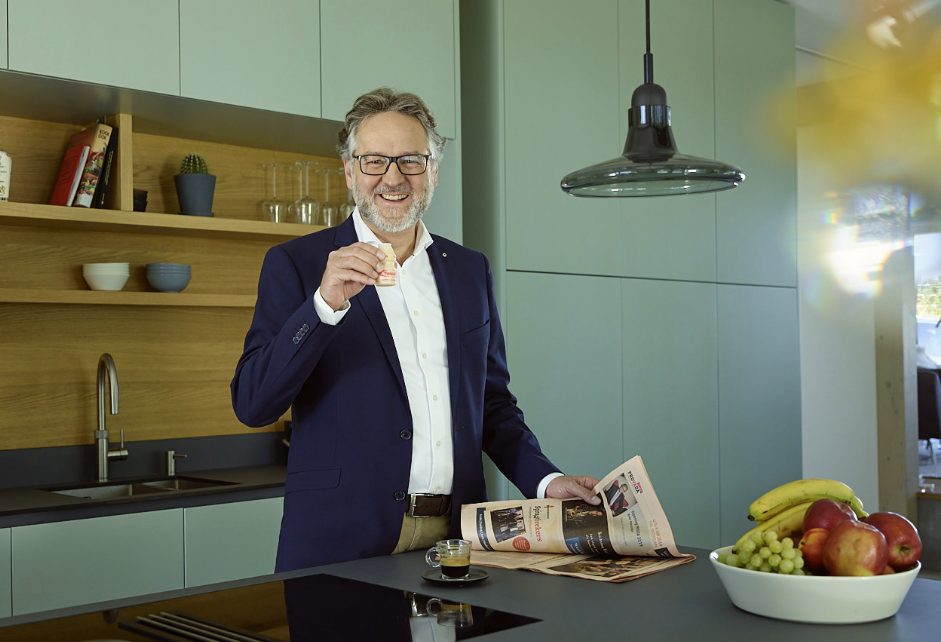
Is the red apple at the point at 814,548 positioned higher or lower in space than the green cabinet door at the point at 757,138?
lower

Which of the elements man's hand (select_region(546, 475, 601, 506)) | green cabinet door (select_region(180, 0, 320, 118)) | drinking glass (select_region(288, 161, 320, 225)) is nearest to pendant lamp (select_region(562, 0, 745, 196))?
man's hand (select_region(546, 475, 601, 506))

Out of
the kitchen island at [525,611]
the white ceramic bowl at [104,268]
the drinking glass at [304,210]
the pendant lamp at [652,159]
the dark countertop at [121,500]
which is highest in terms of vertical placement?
the drinking glass at [304,210]

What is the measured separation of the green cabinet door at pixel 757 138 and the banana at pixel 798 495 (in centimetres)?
302

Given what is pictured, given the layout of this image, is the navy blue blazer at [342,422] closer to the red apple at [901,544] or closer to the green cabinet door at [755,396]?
the red apple at [901,544]

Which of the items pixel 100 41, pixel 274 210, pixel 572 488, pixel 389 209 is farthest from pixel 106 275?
pixel 572 488

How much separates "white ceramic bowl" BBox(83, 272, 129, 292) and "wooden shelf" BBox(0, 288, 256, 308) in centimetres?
6

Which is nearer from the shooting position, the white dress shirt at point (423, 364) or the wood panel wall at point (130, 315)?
the white dress shirt at point (423, 364)

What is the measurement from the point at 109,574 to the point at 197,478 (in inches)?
25.5

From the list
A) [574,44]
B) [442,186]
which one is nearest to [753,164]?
[574,44]

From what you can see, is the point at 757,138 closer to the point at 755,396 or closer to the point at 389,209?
the point at 755,396

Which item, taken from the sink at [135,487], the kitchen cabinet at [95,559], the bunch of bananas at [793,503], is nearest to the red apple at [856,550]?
the bunch of bananas at [793,503]

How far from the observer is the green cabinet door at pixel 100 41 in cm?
252

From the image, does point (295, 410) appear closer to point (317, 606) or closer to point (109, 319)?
point (317, 606)

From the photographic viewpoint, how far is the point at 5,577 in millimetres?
2350
